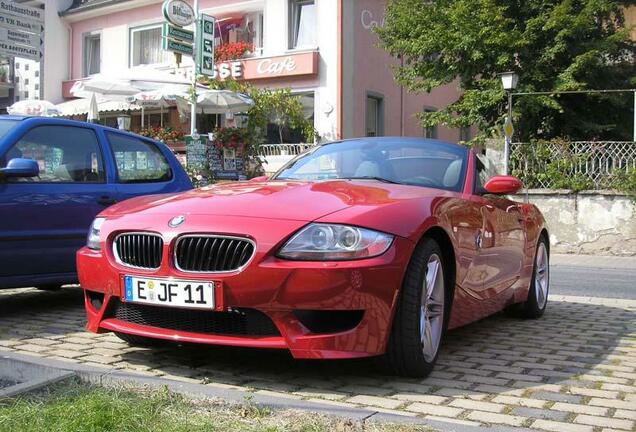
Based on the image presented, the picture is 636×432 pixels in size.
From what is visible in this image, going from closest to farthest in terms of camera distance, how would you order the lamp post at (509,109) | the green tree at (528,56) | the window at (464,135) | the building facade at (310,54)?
the lamp post at (509,109), the green tree at (528,56), the building facade at (310,54), the window at (464,135)


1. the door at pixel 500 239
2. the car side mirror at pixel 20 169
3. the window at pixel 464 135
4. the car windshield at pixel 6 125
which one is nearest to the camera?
the door at pixel 500 239

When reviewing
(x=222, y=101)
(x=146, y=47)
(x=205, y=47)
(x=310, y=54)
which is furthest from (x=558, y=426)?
(x=146, y=47)

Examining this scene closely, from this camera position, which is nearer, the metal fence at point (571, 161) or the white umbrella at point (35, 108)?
the metal fence at point (571, 161)

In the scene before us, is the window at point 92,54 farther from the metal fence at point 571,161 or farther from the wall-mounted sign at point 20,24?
the wall-mounted sign at point 20,24

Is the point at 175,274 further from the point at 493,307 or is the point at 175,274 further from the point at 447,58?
the point at 447,58

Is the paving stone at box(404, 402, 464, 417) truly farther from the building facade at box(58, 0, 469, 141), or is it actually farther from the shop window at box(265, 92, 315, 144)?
the shop window at box(265, 92, 315, 144)

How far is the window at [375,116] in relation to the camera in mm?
21781

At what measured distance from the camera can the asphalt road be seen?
8438mm

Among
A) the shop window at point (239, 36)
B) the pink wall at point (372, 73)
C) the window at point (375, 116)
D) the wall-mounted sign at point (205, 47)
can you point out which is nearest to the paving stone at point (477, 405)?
the wall-mounted sign at point (205, 47)

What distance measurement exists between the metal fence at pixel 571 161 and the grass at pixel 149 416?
43.9 ft

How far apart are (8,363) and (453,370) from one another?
2402 mm

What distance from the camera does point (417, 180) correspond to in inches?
182

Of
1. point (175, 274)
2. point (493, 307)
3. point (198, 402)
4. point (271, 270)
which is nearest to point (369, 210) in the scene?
point (271, 270)

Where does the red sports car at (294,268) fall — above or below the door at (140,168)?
below
